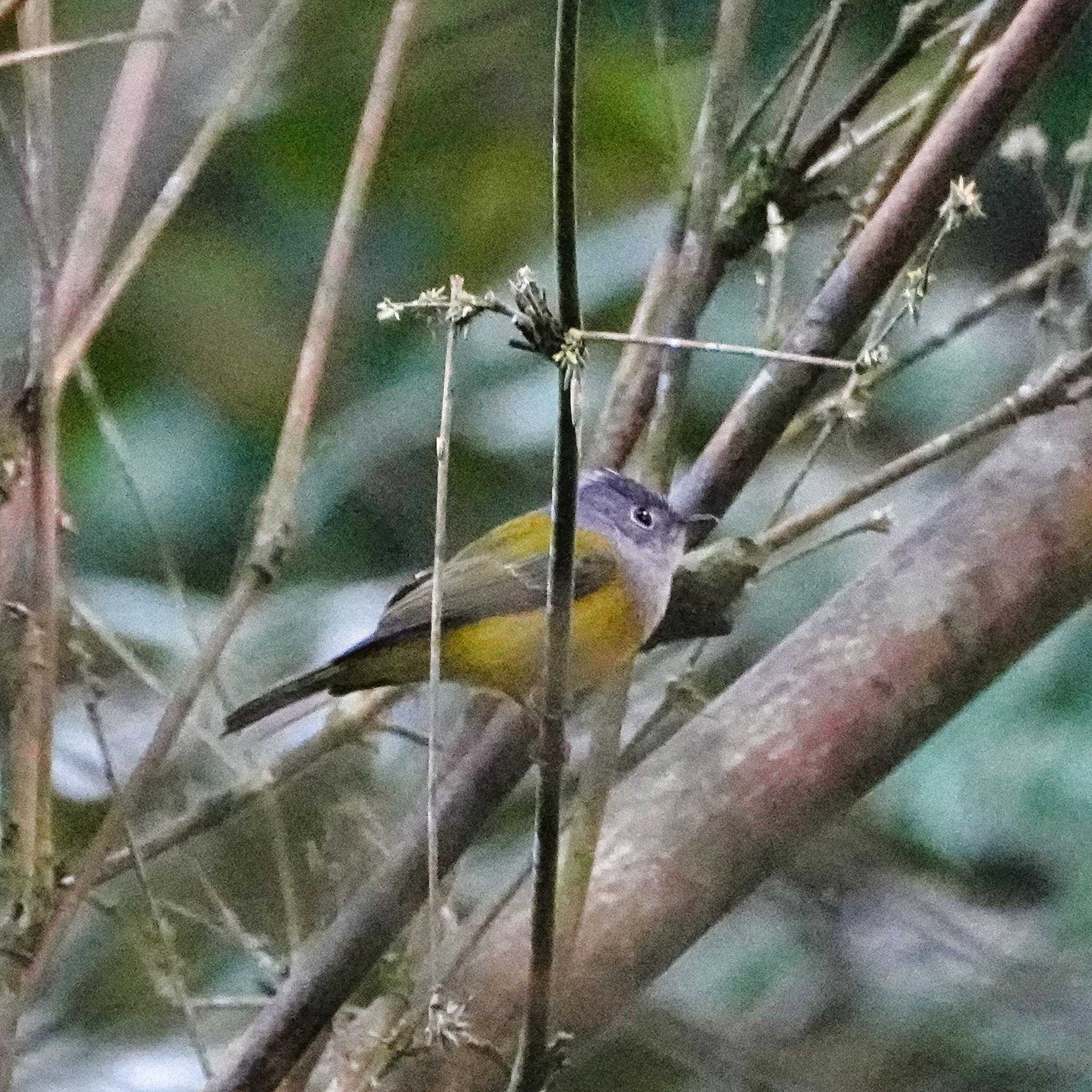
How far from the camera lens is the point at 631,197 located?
1121 millimetres

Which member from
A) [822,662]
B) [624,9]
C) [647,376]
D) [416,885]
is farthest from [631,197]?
[416,885]

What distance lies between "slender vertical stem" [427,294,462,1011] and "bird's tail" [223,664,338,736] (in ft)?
0.43

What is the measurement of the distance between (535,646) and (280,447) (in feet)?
0.55

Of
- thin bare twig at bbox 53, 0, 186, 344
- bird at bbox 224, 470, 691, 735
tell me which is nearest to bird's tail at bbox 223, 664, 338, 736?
bird at bbox 224, 470, 691, 735

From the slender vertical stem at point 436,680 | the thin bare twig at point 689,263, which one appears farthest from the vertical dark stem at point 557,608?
the thin bare twig at point 689,263

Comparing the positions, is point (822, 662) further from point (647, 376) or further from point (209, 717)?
point (209, 717)

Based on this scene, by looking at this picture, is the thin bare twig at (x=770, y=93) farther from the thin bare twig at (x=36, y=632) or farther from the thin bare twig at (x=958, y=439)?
the thin bare twig at (x=36, y=632)

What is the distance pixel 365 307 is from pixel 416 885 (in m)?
0.46

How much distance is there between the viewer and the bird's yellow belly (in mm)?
761

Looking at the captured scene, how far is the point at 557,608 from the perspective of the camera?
0.59 meters

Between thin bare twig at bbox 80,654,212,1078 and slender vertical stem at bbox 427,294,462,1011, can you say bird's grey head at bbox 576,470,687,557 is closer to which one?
slender vertical stem at bbox 427,294,462,1011

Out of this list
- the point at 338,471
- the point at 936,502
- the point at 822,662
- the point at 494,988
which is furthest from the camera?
the point at 338,471

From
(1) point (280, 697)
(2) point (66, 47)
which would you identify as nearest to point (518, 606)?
(1) point (280, 697)

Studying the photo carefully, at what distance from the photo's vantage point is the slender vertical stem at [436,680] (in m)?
0.63
